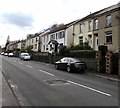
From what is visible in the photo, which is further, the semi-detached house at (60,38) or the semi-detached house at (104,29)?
the semi-detached house at (60,38)

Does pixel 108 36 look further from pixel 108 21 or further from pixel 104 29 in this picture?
pixel 108 21

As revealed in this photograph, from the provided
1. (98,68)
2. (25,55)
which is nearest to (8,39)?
(25,55)

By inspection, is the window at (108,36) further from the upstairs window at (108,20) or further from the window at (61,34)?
the window at (61,34)

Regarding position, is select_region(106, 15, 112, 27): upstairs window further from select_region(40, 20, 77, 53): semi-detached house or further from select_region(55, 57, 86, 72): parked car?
select_region(55, 57, 86, 72): parked car

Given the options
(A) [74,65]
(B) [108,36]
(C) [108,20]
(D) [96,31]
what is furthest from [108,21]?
(A) [74,65]

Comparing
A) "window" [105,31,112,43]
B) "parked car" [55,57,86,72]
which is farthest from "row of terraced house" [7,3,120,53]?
"parked car" [55,57,86,72]

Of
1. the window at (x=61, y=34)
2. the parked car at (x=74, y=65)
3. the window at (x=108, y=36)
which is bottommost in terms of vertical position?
the parked car at (x=74, y=65)

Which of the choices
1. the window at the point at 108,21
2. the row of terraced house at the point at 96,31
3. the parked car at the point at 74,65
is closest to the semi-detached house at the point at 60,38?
the row of terraced house at the point at 96,31

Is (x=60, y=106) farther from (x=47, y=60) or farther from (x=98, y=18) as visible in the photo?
(x=47, y=60)

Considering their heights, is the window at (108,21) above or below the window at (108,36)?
above

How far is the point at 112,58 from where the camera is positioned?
Result: 2273cm

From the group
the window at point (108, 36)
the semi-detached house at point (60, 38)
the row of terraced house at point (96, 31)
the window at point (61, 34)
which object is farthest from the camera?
the window at point (61, 34)

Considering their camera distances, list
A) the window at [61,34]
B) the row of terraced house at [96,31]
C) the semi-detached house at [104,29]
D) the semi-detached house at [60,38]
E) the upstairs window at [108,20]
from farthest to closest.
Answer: the window at [61,34] < the semi-detached house at [60,38] < the upstairs window at [108,20] < the row of terraced house at [96,31] < the semi-detached house at [104,29]

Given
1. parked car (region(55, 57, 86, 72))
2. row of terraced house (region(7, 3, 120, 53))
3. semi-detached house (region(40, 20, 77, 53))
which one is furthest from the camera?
semi-detached house (region(40, 20, 77, 53))
